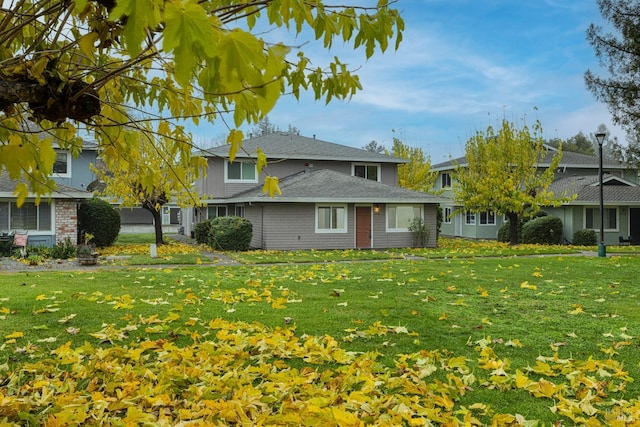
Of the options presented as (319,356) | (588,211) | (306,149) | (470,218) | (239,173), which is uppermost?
(306,149)

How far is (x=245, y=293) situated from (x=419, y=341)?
3870 millimetres

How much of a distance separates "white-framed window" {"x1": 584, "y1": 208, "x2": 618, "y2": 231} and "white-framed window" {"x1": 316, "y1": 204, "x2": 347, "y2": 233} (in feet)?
49.3

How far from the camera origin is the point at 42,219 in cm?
2166

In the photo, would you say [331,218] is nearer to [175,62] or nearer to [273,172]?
[273,172]

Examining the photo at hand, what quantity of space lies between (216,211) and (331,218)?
27.9ft

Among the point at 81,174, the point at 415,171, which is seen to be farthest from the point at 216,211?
the point at 415,171

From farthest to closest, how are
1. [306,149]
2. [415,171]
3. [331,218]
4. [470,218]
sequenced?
[415,171] < [470,218] < [306,149] < [331,218]

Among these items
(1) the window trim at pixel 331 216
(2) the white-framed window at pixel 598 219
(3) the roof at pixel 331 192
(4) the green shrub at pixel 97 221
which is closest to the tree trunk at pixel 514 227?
(3) the roof at pixel 331 192

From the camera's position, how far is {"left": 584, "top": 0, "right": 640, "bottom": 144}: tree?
21391mm

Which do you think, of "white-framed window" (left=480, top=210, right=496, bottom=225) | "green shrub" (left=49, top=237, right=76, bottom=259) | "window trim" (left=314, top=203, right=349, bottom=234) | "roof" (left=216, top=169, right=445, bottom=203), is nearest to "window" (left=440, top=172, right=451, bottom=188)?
"white-framed window" (left=480, top=210, right=496, bottom=225)

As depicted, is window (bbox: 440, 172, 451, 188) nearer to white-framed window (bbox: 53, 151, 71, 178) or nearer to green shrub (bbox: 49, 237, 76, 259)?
white-framed window (bbox: 53, 151, 71, 178)

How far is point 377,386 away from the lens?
3.92 m

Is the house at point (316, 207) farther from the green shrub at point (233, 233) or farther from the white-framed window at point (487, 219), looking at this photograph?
the white-framed window at point (487, 219)

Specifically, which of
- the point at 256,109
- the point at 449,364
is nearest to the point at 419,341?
the point at 449,364
